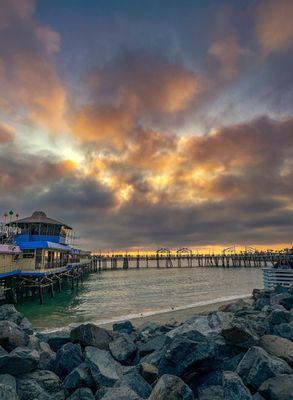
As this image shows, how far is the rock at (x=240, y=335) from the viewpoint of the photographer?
7215 mm

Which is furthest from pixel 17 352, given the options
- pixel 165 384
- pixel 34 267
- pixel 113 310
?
pixel 34 267

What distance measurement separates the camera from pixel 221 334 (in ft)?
25.3

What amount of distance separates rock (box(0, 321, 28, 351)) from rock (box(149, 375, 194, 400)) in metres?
5.17

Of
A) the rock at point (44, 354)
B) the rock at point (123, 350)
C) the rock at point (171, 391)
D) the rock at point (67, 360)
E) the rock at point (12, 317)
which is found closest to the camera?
the rock at point (171, 391)

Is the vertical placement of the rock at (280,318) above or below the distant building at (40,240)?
below

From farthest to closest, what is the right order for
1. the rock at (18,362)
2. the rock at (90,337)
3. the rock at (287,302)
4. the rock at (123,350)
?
the rock at (287,302), the rock at (90,337), the rock at (123,350), the rock at (18,362)

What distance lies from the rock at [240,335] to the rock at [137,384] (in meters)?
2.21

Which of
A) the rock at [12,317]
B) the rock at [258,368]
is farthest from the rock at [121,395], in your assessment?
the rock at [12,317]

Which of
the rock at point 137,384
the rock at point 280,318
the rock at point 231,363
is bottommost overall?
the rock at point 137,384

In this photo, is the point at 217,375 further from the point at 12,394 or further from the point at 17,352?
the point at 17,352

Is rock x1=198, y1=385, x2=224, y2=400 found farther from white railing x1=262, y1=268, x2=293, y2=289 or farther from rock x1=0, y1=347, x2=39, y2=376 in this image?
white railing x1=262, y1=268, x2=293, y2=289

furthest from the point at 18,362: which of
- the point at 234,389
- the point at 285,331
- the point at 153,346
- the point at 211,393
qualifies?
the point at 285,331

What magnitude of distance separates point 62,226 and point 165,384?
154ft

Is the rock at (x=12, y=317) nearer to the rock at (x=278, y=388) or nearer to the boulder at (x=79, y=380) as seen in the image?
the boulder at (x=79, y=380)
